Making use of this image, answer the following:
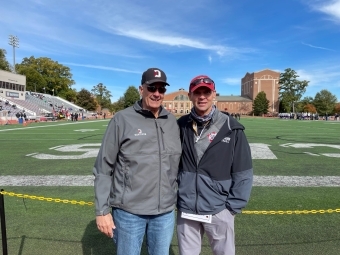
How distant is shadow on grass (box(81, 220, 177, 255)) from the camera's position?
11.6ft

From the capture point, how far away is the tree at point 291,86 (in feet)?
315

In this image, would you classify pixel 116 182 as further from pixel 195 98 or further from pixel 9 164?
pixel 9 164

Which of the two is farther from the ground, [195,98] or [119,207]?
[195,98]

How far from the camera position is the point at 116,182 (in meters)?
2.31

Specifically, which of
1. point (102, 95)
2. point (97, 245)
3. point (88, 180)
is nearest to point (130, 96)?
point (102, 95)

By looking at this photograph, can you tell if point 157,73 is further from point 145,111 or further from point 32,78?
point 32,78

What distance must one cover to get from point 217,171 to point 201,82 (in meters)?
0.79

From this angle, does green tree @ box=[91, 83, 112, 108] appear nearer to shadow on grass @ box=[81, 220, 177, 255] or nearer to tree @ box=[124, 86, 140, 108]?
tree @ box=[124, 86, 140, 108]

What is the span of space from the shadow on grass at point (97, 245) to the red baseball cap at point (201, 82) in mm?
2254

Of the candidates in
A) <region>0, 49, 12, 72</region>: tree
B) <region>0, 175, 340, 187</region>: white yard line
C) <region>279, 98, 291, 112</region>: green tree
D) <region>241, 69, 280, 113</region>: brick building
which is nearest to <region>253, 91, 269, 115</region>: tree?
<region>279, 98, 291, 112</region>: green tree

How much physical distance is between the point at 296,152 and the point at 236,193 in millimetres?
9672

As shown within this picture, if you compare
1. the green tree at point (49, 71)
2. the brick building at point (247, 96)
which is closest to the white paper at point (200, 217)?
the green tree at point (49, 71)

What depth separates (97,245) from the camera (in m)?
3.68

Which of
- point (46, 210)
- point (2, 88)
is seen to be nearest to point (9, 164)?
point (46, 210)
